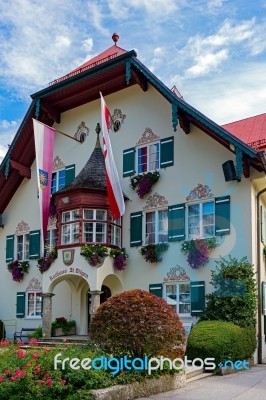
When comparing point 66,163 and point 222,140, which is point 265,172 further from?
point 66,163

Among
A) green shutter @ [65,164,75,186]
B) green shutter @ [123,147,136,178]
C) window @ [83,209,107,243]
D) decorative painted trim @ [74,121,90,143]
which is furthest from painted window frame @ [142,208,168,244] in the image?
decorative painted trim @ [74,121,90,143]

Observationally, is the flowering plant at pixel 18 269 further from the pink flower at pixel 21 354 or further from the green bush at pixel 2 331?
the pink flower at pixel 21 354

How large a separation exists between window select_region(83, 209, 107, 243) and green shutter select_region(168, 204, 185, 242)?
2.29m

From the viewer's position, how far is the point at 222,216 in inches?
640

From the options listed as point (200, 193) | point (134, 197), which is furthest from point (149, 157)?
point (200, 193)

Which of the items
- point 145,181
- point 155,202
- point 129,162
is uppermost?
point 129,162

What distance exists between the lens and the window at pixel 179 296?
16.7 meters

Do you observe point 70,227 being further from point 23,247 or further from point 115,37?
point 115,37

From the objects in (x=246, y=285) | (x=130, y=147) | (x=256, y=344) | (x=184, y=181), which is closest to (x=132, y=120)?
(x=130, y=147)

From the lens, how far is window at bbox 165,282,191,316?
Result: 54.7ft

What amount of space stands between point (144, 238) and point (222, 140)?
4418 mm

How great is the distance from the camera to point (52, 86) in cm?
2055

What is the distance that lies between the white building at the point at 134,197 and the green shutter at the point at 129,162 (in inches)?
1.4

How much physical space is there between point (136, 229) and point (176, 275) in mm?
2344
